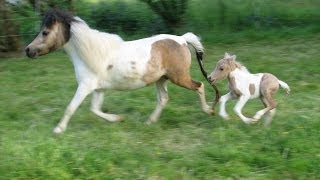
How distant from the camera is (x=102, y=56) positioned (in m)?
6.02

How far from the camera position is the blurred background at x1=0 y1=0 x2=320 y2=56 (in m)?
11.8

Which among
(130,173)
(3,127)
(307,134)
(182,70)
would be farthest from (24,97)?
(307,134)

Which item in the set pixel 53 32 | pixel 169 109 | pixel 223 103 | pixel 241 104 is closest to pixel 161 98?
pixel 169 109

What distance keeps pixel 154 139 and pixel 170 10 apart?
21.2ft

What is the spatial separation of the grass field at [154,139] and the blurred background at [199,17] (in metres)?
3.61

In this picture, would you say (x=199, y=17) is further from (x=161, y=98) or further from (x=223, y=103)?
(x=223, y=103)

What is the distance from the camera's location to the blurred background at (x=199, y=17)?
38.8ft

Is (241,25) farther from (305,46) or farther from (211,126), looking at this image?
(211,126)

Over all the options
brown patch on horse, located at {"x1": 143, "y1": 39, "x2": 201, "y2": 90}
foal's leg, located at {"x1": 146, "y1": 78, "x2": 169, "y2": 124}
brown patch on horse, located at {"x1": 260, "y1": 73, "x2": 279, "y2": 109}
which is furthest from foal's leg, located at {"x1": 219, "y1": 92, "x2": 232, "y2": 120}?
foal's leg, located at {"x1": 146, "y1": 78, "x2": 169, "y2": 124}

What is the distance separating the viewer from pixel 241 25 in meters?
12.4

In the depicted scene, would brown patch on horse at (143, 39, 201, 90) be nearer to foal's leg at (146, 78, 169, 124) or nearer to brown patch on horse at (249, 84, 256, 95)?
foal's leg at (146, 78, 169, 124)

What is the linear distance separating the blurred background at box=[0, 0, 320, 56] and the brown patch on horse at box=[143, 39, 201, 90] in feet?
18.0

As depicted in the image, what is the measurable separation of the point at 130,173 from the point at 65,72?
15.6ft

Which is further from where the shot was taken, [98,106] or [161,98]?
[161,98]
